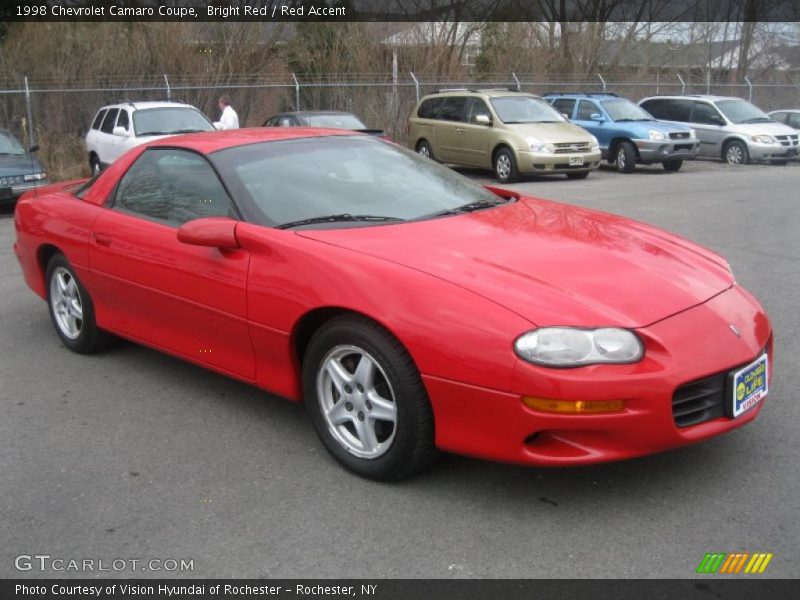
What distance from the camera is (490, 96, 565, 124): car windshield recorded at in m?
17.2

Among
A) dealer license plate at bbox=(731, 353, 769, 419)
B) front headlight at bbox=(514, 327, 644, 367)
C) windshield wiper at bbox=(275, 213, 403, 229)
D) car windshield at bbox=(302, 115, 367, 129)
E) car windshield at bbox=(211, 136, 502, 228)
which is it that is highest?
car windshield at bbox=(211, 136, 502, 228)

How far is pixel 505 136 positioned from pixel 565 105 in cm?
399

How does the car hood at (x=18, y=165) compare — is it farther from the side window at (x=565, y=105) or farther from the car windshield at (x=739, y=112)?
the car windshield at (x=739, y=112)

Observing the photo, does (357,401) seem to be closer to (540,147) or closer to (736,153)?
(540,147)

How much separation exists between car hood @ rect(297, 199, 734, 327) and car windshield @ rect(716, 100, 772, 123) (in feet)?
58.1

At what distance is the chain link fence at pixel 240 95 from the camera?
18719 millimetres

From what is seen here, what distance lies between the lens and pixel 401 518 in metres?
3.31

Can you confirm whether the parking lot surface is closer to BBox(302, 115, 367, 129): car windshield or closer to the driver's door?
the driver's door

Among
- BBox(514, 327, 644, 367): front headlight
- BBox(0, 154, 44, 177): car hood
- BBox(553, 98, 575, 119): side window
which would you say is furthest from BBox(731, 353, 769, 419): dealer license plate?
BBox(553, 98, 575, 119): side window

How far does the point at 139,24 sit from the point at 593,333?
68.5ft

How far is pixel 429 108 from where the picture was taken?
1905 centimetres

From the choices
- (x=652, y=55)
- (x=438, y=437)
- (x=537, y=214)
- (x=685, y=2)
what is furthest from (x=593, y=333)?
(x=685, y=2)

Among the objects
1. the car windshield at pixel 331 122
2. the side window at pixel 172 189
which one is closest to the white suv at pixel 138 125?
the car windshield at pixel 331 122
